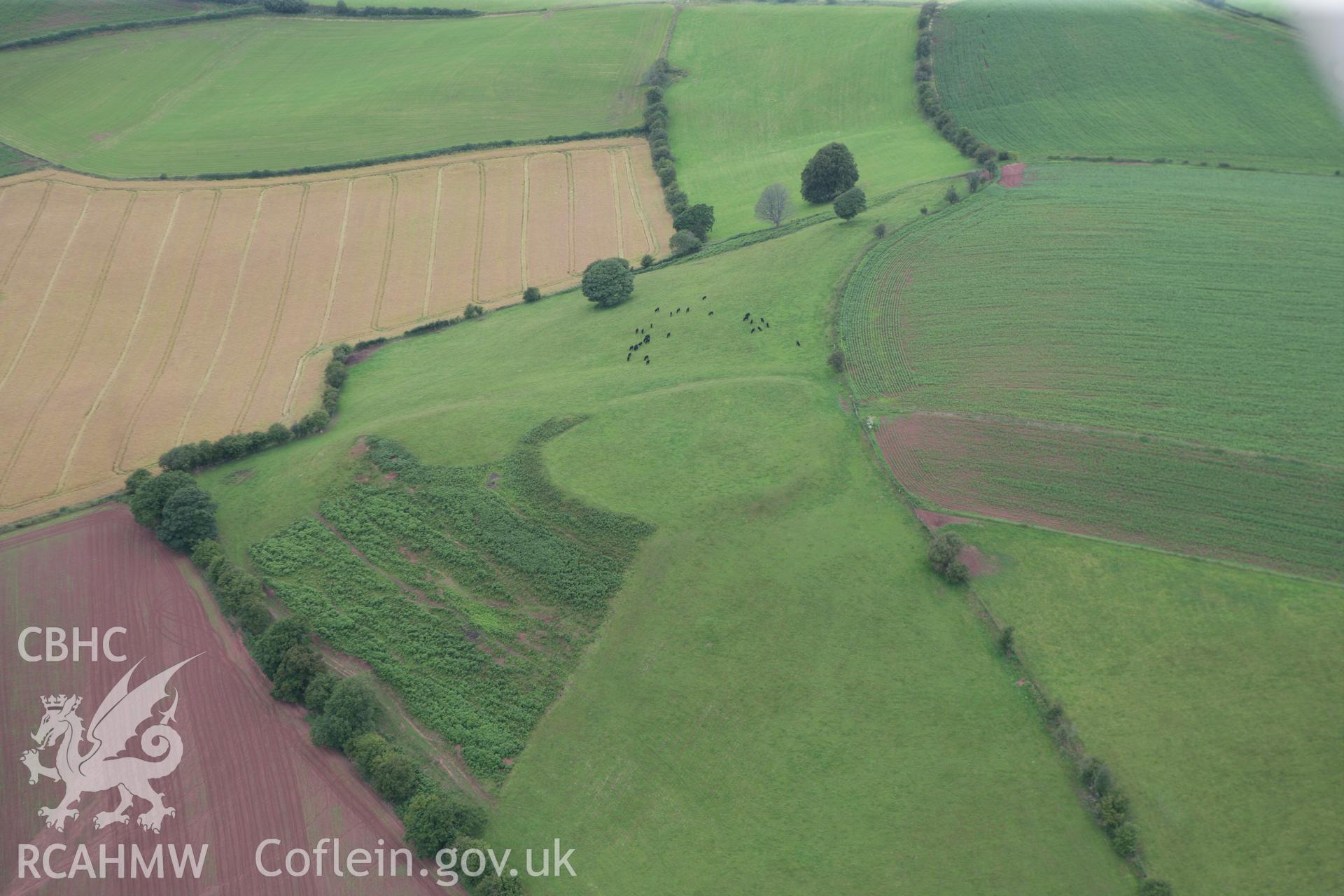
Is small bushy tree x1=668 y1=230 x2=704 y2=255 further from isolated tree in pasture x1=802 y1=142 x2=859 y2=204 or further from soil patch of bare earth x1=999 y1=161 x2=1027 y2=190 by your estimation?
soil patch of bare earth x1=999 y1=161 x2=1027 y2=190

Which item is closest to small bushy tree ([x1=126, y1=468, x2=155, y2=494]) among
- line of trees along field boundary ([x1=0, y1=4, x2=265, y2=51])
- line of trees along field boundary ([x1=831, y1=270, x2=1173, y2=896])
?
line of trees along field boundary ([x1=831, y1=270, x2=1173, y2=896])

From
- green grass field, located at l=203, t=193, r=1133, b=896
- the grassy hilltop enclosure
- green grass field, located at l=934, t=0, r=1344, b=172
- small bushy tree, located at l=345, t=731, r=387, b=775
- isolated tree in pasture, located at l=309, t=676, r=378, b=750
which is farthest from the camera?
green grass field, located at l=934, t=0, r=1344, b=172

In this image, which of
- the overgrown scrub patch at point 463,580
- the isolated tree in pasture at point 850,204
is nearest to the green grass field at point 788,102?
the isolated tree in pasture at point 850,204

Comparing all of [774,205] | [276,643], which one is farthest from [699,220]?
[276,643]

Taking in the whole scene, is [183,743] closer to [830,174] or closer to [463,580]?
[463,580]

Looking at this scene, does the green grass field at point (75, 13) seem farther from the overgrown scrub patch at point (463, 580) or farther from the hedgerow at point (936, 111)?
the overgrown scrub patch at point (463, 580)

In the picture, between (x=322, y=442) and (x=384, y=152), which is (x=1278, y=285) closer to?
(x=322, y=442)
